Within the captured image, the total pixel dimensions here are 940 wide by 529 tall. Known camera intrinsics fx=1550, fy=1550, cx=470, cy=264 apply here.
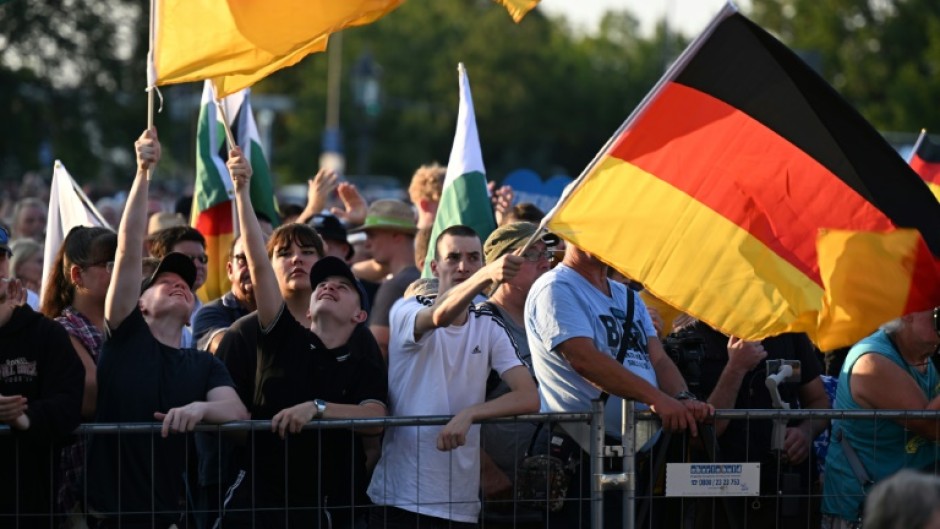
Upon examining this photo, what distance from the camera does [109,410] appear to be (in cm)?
636

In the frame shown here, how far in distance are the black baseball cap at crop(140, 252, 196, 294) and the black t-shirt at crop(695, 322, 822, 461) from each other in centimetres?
247

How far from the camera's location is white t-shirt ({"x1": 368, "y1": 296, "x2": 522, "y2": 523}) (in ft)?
21.4

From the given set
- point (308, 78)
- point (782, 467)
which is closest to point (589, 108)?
point (308, 78)

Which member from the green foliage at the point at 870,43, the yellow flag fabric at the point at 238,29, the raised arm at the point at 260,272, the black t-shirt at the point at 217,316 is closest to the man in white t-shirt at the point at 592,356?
the raised arm at the point at 260,272

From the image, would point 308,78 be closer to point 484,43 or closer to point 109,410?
point 484,43

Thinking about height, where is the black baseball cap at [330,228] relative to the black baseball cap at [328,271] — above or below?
above

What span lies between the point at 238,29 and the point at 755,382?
294 cm

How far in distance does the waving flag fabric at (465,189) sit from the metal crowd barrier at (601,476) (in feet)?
9.17

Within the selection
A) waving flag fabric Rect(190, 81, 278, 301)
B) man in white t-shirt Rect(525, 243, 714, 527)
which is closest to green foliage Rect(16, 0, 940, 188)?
waving flag fabric Rect(190, 81, 278, 301)

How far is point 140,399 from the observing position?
6336 mm

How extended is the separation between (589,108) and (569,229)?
224 ft

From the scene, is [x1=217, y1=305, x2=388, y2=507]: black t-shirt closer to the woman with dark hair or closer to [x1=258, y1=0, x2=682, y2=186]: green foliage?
the woman with dark hair

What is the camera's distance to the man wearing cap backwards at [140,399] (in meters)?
6.20

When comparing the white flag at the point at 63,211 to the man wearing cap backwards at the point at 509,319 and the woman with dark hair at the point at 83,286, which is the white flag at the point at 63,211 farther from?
the man wearing cap backwards at the point at 509,319
